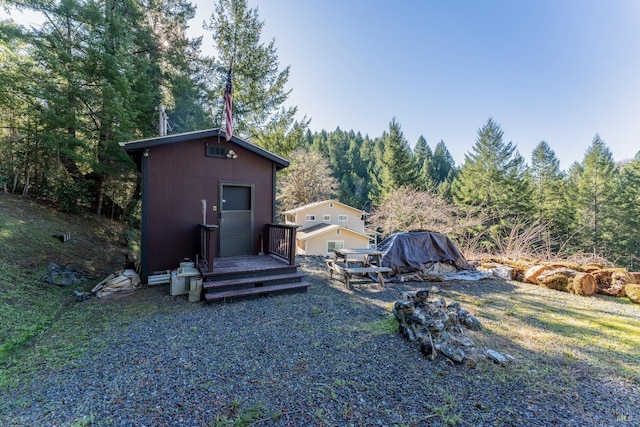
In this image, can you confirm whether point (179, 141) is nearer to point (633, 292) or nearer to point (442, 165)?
point (633, 292)

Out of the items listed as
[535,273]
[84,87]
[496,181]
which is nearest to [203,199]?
[84,87]

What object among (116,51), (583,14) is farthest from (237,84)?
(583,14)

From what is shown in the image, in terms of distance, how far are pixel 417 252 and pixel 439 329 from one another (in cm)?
455

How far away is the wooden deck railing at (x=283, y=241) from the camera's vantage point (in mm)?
5508

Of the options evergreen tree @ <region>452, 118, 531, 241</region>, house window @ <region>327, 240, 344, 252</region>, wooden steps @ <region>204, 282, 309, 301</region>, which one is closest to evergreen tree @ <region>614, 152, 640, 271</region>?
evergreen tree @ <region>452, 118, 531, 241</region>

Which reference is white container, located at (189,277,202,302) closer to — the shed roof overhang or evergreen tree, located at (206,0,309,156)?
the shed roof overhang

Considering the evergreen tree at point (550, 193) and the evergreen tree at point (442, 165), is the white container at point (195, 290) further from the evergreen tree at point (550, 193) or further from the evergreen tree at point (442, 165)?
the evergreen tree at point (442, 165)

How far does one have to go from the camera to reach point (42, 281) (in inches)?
197

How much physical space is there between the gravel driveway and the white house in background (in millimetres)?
12966

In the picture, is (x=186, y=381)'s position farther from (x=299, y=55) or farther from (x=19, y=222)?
(x=299, y=55)

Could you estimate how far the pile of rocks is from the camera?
2939 millimetres

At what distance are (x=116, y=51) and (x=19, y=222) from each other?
19.4 ft

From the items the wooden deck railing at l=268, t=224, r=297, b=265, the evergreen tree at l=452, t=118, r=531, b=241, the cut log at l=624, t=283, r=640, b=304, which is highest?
the evergreen tree at l=452, t=118, r=531, b=241

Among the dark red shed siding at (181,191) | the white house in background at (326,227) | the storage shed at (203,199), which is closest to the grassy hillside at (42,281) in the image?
the storage shed at (203,199)
